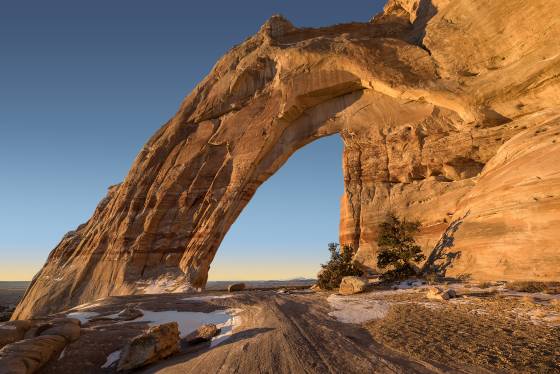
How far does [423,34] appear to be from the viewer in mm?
23781

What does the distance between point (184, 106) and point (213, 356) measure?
92.4 feet

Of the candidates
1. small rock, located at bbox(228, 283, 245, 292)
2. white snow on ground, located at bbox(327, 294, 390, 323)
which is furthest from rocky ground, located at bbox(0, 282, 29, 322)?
white snow on ground, located at bbox(327, 294, 390, 323)

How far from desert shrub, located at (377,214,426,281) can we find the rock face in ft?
3.42

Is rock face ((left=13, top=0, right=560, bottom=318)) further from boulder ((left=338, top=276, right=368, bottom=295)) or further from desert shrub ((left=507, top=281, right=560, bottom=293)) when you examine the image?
boulder ((left=338, top=276, right=368, bottom=295))

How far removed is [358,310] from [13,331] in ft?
25.2

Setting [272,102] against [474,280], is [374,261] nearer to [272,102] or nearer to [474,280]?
[474,280]

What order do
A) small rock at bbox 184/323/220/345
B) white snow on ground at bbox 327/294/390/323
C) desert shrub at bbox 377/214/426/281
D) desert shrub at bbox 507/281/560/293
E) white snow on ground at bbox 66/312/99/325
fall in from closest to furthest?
small rock at bbox 184/323/220/345, white snow on ground at bbox 327/294/390/323, desert shrub at bbox 507/281/560/293, white snow on ground at bbox 66/312/99/325, desert shrub at bbox 377/214/426/281

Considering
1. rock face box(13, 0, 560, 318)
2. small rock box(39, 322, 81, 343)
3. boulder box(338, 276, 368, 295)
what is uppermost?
rock face box(13, 0, 560, 318)

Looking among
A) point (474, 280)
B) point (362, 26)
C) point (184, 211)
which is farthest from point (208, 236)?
point (362, 26)

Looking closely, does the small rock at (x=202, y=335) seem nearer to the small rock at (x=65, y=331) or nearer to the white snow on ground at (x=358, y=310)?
the small rock at (x=65, y=331)

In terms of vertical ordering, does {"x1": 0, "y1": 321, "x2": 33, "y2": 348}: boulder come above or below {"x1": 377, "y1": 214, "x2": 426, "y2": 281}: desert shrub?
below

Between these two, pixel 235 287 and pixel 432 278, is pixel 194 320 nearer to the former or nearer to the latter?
pixel 432 278

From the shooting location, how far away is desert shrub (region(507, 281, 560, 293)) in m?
9.59

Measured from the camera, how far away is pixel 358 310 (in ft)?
28.6
